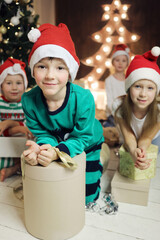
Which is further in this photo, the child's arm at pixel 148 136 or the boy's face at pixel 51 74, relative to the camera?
the child's arm at pixel 148 136

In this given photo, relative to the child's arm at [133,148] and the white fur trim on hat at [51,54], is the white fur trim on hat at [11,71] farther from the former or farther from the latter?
the child's arm at [133,148]

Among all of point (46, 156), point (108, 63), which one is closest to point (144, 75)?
point (46, 156)

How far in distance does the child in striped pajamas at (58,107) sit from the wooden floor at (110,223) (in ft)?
0.57

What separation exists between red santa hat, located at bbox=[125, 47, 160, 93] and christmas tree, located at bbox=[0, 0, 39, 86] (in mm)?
1185

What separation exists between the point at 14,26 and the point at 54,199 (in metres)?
1.76

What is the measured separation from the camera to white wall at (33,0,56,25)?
3811mm

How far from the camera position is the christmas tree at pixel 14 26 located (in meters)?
2.20

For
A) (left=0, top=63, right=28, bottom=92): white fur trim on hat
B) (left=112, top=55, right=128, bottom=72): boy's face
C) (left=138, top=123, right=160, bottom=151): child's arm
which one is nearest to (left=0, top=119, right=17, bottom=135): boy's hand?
(left=0, top=63, right=28, bottom=92): white fur trim on hat

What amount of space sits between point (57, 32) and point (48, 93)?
Answer: 0.26m

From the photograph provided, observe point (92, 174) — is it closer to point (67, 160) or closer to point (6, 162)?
point (67, 160)

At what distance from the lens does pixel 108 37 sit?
3775 millimetres

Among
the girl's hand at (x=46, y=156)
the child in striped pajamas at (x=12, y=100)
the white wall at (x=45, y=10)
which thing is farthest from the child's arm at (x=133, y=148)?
the white wall at (x=45, y=10)

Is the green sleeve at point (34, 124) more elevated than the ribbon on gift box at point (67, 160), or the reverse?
the green sleeve at point (34, 124)

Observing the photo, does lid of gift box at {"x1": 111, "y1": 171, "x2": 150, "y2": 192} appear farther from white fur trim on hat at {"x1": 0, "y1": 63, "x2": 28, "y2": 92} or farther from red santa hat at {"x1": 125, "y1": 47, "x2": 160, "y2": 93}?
white fur trim on hat at {"x1": 0, "y1": 63, "x2": 28, "y2": 92}
